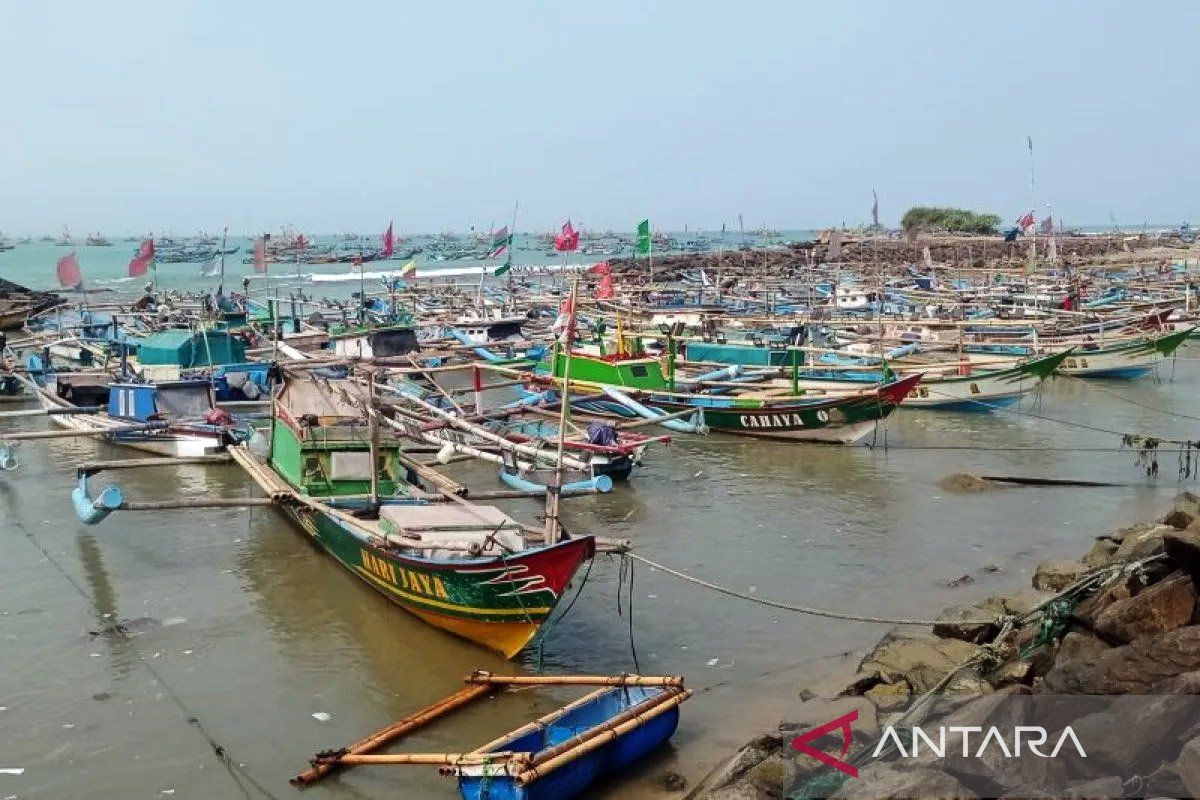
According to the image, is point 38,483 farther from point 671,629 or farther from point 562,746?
point 562,746

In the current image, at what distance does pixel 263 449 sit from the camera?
739 inches

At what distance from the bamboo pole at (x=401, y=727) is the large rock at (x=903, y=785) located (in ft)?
14.9

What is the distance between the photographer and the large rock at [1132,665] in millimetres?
7691

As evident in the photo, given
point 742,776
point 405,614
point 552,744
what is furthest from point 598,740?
point 405,614

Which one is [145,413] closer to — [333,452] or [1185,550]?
[333,452]

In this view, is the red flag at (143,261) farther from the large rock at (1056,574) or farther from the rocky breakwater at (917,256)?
the rocky breakwater at (917,256)

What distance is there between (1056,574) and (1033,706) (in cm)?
613

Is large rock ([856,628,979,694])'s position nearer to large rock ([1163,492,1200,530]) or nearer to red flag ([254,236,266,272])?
large rock ([1163,492,1200,530])

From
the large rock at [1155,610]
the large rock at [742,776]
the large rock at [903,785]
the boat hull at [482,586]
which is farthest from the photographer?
the boat hull at [482,586]

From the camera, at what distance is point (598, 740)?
8.98 metres

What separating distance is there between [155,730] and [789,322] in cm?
2902

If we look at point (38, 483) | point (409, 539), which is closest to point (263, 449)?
point (38, 483)

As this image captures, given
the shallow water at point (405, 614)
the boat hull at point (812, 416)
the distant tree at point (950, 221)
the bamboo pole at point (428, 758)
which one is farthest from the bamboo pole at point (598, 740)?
the distant tree at point (950, 221)

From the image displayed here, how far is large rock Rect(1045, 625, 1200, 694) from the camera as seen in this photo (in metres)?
7.69
